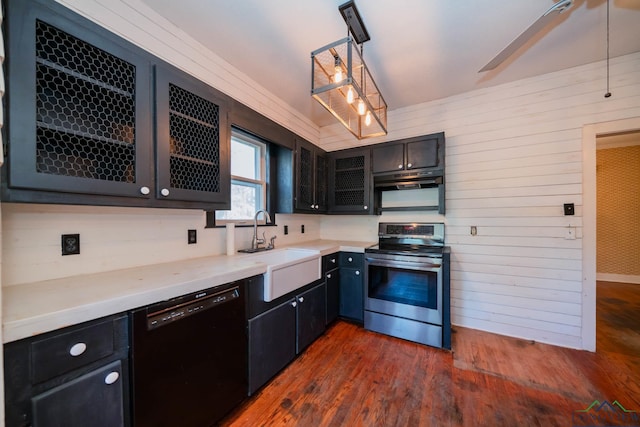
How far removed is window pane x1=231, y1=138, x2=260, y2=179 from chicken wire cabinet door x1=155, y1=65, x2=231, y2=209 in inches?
22.4

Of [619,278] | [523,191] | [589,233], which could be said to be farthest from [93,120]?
[619,278]

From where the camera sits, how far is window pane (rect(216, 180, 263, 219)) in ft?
7.91

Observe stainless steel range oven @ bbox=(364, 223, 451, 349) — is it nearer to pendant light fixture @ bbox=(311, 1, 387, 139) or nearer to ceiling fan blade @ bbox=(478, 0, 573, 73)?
→ pendant light fixture @ bbox=(311, 1, 387, 139)

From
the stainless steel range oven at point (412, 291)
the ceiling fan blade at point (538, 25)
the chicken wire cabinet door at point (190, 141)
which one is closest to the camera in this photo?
the ceiling fan blade at point (538, 25)

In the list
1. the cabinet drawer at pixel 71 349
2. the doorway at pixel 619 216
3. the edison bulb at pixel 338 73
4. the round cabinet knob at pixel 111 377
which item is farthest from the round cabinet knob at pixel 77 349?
the doorway at pixel 619 216

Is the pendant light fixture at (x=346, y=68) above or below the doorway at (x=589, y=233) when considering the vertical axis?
above

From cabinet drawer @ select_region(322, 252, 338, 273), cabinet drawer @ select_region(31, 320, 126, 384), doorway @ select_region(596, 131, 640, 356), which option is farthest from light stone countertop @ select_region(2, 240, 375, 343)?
doorway @ select_region(596, 131, 640, 356)

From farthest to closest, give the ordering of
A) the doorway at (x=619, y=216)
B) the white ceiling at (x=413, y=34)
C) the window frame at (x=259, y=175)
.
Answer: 1. the doorway at (x=619, y=216)
2. the window frame at (x=259, y=175)
3. the white ceiling at (x=413, y=34)

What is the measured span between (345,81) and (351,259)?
196 cm

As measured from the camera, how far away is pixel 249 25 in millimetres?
1796

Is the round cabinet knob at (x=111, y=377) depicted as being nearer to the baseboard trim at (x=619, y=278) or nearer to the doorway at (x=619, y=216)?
the doorway at (x=619, y=216)

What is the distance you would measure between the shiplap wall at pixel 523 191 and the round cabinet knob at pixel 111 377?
3.09 m

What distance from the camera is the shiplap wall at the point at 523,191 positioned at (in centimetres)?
228

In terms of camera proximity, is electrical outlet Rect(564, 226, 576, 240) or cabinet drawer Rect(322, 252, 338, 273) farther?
cabinet drawer Rect(322, 252, 338, 273)
